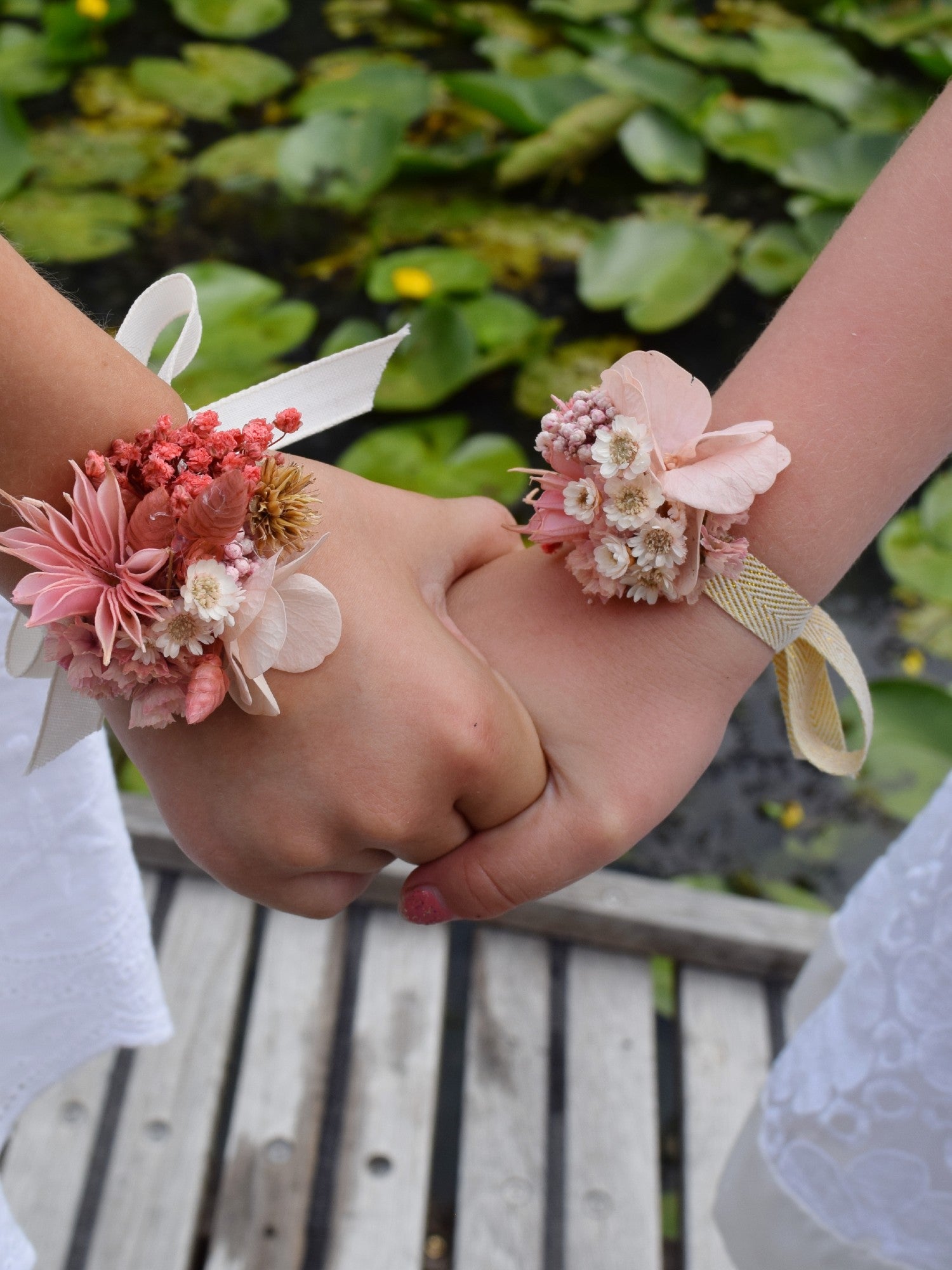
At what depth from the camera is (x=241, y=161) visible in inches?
82.4

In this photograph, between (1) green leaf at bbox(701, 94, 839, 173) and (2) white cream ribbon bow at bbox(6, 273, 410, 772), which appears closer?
(2) white cream ribbon bow at bbox(6, 273, 410, 772)

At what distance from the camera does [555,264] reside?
200cm

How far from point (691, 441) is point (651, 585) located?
91 mm

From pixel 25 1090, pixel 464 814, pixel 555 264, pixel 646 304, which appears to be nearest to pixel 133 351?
pixel 464 814

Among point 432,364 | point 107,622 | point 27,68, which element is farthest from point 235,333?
point 107,622

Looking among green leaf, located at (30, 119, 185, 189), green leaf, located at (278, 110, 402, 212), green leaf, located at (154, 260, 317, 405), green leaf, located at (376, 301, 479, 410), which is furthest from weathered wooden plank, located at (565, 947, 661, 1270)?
green leaf, located at (30, 119, 185, 189)

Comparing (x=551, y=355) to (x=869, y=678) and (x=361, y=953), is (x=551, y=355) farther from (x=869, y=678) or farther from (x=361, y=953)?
(x=361, y=953)

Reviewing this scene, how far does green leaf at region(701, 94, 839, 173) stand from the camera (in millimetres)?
2061

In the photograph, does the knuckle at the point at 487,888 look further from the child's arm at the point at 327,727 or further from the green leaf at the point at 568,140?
the green leaf at the point at 568,140

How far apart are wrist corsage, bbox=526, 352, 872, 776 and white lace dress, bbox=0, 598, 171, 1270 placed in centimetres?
37

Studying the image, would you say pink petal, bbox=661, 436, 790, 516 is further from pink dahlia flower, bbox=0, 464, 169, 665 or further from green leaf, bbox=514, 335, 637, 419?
green leaf, bbox=514, 335, 637, 419

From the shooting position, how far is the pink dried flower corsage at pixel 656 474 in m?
0.67

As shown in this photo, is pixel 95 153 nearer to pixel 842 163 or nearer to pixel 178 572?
pixel 842 163

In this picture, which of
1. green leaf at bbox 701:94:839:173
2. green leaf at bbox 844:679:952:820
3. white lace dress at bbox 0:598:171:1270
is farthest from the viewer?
green leaf at bbox 701:94:839:173
